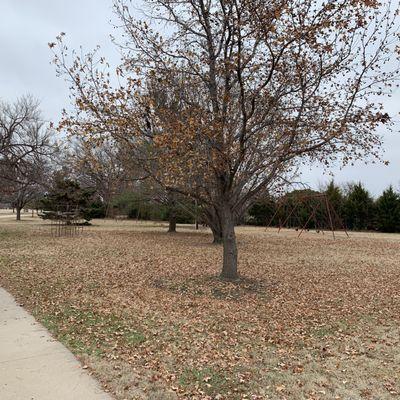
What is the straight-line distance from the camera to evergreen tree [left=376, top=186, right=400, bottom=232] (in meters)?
32.8

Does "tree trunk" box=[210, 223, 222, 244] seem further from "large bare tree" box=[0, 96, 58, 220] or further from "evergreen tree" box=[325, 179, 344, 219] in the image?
"evergreen tree" box=[325, 179, 344, 219]

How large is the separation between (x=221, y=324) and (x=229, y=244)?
2.96 m

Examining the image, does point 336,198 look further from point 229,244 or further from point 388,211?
point 229,244

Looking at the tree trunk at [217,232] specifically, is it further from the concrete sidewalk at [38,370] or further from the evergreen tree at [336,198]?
the evergreen tree at [336,198]

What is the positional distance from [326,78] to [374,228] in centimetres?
2921

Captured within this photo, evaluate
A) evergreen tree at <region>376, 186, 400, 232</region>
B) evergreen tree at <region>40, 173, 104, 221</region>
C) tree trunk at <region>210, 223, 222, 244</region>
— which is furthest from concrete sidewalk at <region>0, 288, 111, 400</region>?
evergreen tree at <region>376, 186, 400, 232</region>

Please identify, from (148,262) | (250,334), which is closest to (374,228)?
(148,262)

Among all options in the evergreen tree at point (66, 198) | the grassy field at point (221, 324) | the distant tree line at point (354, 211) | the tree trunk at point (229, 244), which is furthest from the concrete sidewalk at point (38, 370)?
the distant tree line at point (354, 211)

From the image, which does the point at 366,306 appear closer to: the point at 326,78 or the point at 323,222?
the point at 326,78

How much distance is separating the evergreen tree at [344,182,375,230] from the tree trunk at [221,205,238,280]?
28.4 metres

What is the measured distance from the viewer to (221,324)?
19.5 ft

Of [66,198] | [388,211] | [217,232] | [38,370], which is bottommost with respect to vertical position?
[38,370]

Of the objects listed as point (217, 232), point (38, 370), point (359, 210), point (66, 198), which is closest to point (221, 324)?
point (38, 370)

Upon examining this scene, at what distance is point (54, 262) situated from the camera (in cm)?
1186
